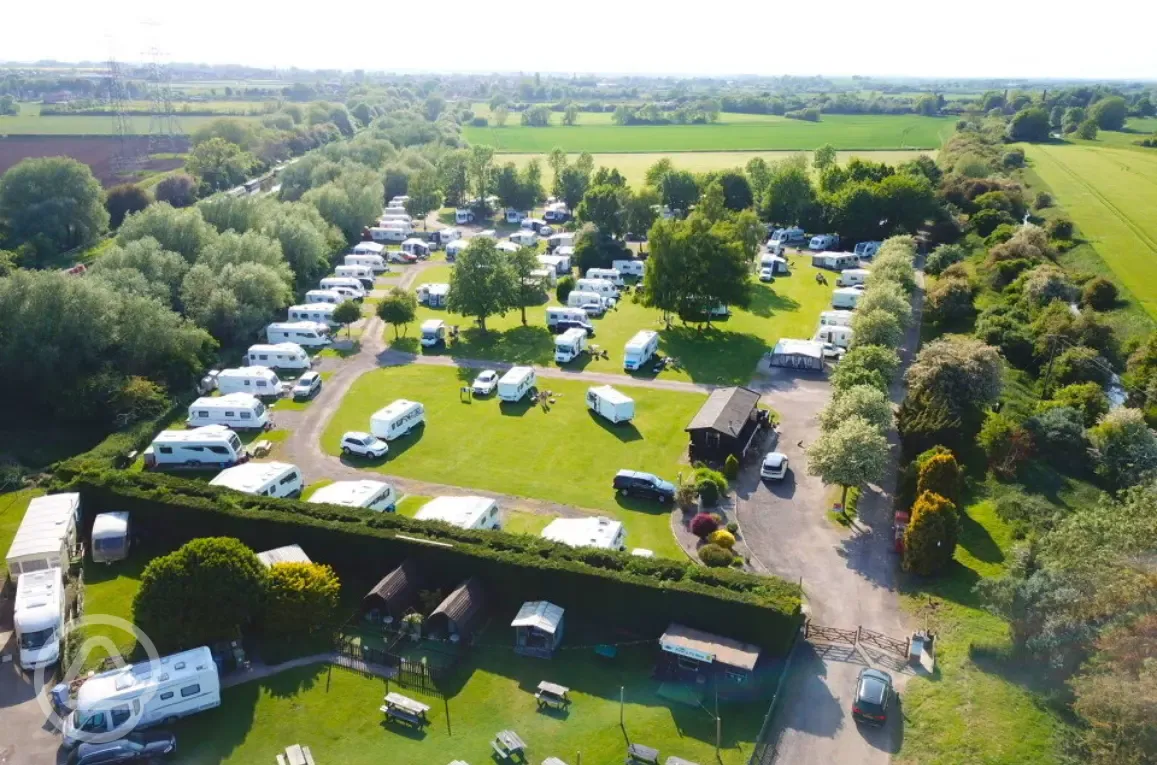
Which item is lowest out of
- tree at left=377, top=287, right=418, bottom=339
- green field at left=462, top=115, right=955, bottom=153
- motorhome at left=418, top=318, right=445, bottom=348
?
motorhome at left=418, top=318, right=445, bottom=348

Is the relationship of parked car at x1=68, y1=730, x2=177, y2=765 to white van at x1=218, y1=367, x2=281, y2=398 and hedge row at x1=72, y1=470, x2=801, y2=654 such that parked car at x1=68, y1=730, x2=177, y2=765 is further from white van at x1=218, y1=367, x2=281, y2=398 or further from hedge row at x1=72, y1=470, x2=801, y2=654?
white van at x1=218, y1=367, x2=281, y2=398

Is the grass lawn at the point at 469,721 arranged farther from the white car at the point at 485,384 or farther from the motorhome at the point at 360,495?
the white car at the point at 485,384

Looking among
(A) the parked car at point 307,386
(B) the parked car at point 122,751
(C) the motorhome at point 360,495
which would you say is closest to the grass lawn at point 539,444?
(A) the parked car at point 307,386

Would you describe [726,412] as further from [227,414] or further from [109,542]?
[109,542]

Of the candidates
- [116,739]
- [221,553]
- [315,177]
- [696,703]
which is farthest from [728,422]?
[315,177]

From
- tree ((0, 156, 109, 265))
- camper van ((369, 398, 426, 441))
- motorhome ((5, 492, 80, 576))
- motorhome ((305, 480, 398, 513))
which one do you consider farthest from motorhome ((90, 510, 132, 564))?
tree ((0, 156, 109, 265))
